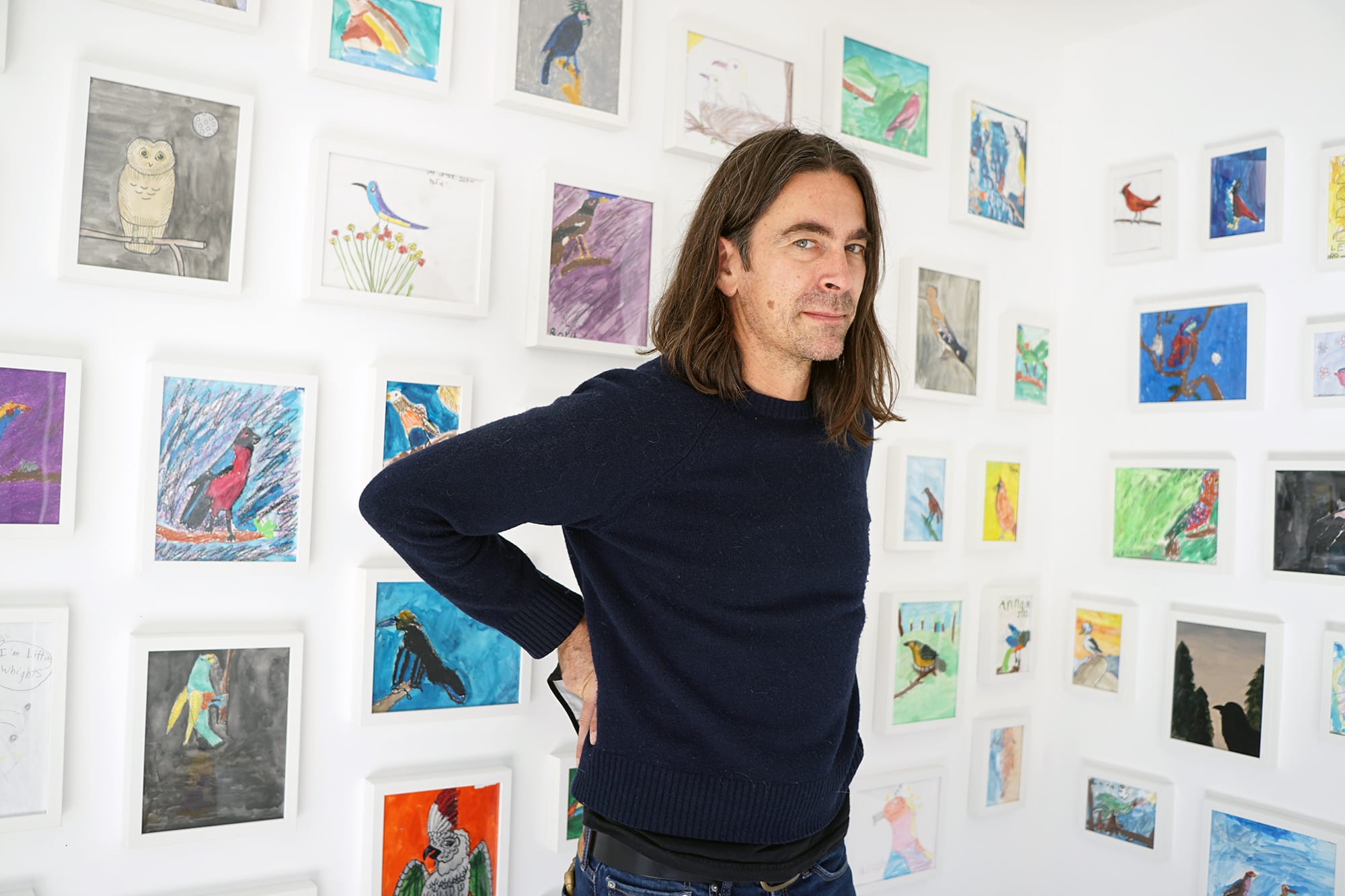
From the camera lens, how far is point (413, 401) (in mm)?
1843

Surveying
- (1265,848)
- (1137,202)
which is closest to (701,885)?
(1265,848)

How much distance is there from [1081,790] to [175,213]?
265 cm

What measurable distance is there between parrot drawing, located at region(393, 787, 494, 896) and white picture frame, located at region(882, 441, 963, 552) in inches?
48.5

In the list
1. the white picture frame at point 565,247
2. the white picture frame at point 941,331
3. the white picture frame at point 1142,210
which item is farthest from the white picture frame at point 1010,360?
the white picture frame at point 565,247

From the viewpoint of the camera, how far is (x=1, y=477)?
4.93 feet

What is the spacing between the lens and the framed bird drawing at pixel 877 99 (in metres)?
2.40

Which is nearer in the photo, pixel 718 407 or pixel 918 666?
pixel 718 407

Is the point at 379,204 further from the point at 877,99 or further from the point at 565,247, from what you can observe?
the point at 877,99

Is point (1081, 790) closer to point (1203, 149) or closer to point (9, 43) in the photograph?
point (1203, 149)

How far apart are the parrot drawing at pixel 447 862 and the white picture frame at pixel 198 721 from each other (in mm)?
245

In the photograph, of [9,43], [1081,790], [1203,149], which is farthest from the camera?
[1081,790]

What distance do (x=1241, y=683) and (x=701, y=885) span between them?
1725 mm

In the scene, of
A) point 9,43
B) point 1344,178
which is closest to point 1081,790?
point 1344,178

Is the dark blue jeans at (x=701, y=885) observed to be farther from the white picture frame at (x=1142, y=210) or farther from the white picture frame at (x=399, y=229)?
the white picture frame at (x=1142, y=210)
